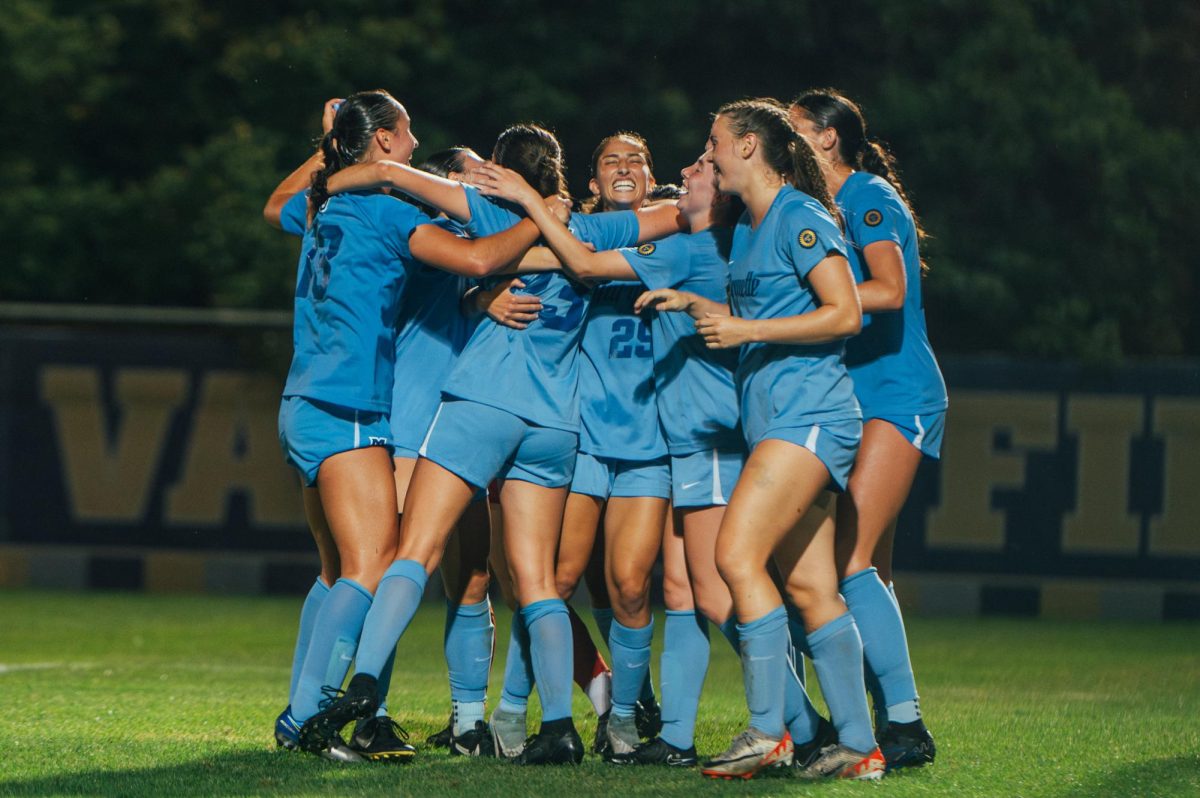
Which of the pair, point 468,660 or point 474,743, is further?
point 468,660

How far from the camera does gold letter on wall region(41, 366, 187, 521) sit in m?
12.7

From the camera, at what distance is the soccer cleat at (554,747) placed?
498 centimetres

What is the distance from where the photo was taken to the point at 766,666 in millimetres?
4750

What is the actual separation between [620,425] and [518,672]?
2.92 feet

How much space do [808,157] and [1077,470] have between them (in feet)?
25.6

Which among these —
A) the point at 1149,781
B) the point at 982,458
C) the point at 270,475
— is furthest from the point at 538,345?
the point at 270,475

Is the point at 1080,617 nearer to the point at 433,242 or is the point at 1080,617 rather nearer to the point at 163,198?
the point at 433,242

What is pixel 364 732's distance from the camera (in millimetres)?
4871

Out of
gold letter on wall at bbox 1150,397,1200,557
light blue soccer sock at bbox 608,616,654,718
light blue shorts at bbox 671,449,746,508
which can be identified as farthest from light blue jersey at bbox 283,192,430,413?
gold letter on wall at bbox 1150,397,1200,557

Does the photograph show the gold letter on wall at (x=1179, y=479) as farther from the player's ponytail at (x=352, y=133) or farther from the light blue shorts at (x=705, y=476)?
the player's ponytail at (x=352, y=133)

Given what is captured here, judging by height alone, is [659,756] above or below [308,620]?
below

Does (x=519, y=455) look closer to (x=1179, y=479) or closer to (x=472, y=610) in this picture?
(x=472, y=610)

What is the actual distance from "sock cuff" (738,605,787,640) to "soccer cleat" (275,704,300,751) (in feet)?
4.77

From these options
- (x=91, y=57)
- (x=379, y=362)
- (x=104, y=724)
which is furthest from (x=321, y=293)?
(x=91, y=57)
